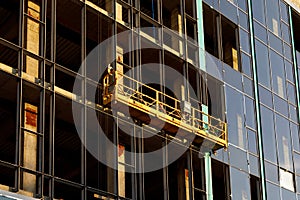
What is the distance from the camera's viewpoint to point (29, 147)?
30.7 metres

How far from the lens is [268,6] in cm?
4950

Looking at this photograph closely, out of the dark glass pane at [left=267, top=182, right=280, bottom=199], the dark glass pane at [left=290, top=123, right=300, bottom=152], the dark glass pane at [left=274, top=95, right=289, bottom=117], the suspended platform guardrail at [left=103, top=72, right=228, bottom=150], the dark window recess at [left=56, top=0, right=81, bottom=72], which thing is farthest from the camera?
the dark glass pane at [left=290, top=123, right=300, bottom=152]

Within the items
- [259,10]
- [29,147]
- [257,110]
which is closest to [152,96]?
[257,110]

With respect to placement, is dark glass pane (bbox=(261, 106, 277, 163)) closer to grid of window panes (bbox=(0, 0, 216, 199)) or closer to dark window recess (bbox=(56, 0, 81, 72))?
grid of window panes (bbox=(0, 0, 216, 199))

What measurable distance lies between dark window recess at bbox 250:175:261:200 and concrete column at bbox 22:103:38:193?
1616cm

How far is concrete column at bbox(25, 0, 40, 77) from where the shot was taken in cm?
3181

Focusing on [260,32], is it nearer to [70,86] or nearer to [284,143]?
[284,143]

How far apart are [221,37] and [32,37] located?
1539 centimetres

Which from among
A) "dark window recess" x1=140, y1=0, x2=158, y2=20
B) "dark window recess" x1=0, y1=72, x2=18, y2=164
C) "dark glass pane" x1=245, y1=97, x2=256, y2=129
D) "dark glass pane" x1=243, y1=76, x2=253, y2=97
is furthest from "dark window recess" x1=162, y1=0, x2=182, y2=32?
"dark window recess" x1=0, y1=72, x2=18, y2=164

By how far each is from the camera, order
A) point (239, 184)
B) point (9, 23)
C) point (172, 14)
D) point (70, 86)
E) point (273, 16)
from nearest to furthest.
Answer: point (9, 23) → point (239, 184) → point (172, 14) → point (70, 86) → point (273, 16)

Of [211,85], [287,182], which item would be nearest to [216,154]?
[211,85]

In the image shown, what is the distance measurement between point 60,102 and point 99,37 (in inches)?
247

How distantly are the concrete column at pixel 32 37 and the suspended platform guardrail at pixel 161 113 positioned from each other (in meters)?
3.67

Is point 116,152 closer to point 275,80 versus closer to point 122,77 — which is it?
point 122,77
